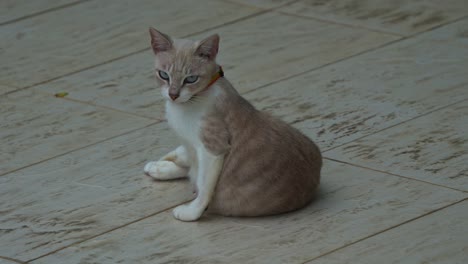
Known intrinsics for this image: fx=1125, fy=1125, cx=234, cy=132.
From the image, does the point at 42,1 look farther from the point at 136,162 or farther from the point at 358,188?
the point at 358,188

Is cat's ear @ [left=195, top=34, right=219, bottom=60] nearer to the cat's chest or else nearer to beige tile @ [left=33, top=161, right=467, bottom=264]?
the cat's chest

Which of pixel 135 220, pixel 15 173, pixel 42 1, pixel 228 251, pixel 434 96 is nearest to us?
pixel 228 251

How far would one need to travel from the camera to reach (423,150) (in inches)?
286

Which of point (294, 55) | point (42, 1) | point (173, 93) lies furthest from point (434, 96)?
point (42, 1)

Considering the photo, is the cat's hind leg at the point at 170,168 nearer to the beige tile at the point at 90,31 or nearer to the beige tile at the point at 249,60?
the beige tile at the point at 249,60

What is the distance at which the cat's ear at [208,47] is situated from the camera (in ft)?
20.5

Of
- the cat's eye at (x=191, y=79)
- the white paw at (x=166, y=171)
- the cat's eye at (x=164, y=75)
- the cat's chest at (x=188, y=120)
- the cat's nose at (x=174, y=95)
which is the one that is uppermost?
the cat's eye at (x=164, y=75)

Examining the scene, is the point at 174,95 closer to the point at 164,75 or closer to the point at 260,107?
the point at 164,75

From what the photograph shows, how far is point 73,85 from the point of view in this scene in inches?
350

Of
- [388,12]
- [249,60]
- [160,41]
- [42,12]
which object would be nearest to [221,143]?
[160,41]

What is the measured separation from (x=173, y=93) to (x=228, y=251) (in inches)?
36.1

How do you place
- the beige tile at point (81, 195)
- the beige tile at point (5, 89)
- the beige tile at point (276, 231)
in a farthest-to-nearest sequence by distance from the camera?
the beige tile at point (5, 89) < the beige tile at point (81, 195) < the beige tile at point (276, 231)

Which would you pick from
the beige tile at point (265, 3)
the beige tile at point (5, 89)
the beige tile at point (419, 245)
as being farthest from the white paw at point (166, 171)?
the beige tile at point (265, 3)

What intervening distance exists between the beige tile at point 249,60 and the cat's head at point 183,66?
1.86m
